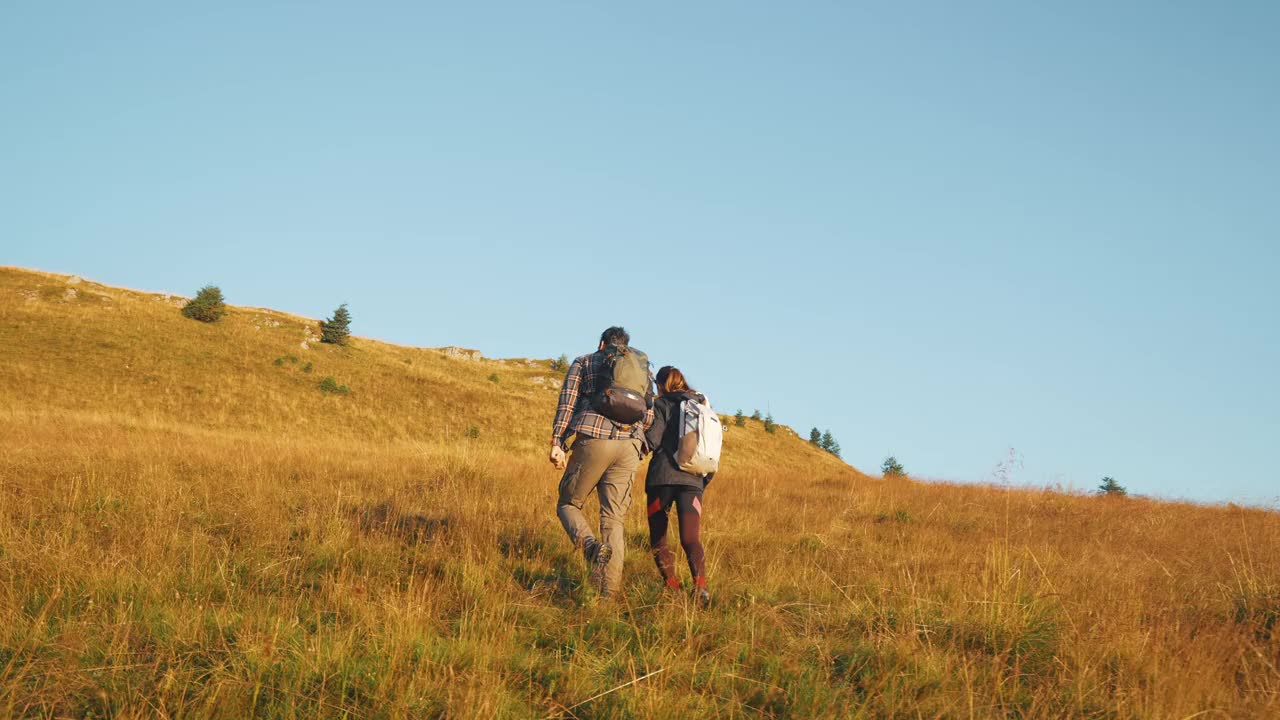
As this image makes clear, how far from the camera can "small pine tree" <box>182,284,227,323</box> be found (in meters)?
37.8

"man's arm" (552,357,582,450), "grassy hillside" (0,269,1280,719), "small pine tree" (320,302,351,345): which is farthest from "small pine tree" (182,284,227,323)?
"man's arm" (552,357,582,450)

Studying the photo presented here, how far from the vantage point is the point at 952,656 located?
3908 millimetres

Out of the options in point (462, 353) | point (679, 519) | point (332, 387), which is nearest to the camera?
point (679, 519)

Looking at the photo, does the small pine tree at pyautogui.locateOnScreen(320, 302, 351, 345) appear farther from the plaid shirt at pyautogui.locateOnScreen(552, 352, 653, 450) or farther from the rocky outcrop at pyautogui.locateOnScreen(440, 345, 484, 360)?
the plaid shirt at pyautogui.locateOnScreen(552, 352, 653, 450)

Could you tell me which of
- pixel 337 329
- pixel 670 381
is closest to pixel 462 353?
pixel 337 329

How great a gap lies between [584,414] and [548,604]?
4.58ft

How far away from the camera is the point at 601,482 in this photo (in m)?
5.51

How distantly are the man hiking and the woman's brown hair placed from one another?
30 centimetres

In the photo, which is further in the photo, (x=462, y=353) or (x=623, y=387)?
(x=462, y=353)

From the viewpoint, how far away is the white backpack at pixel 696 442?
5.41m

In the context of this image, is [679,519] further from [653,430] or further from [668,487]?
[653,430]

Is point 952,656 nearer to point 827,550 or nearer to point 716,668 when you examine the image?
point 716,668

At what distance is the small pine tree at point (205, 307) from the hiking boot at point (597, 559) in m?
39.6

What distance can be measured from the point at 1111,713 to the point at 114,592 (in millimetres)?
5464
